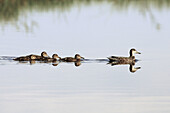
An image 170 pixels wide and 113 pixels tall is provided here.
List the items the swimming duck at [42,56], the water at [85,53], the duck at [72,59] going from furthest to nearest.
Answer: the swimming duck at [42,56]
the duck at [72,59]
the water at [85,53]

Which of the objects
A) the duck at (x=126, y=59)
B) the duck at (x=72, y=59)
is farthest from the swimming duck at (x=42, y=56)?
the duck at (x=126, y=59)

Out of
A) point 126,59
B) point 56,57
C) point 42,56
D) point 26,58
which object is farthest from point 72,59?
point 126,59

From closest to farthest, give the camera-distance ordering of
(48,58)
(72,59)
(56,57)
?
(72,59) → (56,57) → (48,58)

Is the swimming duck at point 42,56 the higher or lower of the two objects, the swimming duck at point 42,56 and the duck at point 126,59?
the higher

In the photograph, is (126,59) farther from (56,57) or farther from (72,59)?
(56,57)

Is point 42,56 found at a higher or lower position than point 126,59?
higher

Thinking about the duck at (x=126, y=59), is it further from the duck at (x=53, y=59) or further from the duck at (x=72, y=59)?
the duck at (x=53, y=59)

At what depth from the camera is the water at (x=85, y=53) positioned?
12.5 metres

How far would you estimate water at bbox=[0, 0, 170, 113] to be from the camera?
12.5 meters

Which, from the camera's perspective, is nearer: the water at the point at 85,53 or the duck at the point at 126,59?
the water at the point at 85,53

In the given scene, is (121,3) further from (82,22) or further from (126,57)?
(126,57)

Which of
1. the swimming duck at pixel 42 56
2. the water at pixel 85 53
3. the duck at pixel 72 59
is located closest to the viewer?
the water at pixel 85 53

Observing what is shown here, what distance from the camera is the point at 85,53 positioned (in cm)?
1762

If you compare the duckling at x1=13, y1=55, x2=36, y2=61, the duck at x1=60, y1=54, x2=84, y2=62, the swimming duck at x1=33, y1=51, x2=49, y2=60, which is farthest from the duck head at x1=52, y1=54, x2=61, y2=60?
the duckling at x1=13, y1=55, x2=36, y2=61
